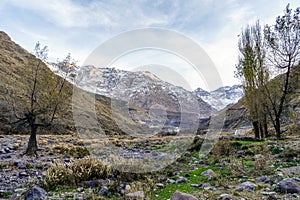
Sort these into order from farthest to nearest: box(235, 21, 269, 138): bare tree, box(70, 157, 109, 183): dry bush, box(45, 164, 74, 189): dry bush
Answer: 1. box(235, 21, 269, 138): bare tree
2. box(70, 157, 109, 183): dry bush
3. box(45, 164, 74, 189): dry bush

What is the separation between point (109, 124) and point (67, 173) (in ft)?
273

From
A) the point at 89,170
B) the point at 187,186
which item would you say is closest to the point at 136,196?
the point at 187,186

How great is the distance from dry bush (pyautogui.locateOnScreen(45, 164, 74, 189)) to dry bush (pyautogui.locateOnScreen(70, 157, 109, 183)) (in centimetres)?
24

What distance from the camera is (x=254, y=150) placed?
14.8 m

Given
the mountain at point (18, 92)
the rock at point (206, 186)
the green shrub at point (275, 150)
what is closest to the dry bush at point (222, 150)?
the green shrub at point (275, 150)

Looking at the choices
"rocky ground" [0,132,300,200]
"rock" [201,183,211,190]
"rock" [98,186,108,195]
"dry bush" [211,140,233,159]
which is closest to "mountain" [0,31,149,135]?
"rocky ground" [0,132,300,200]

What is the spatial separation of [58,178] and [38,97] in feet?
32.2

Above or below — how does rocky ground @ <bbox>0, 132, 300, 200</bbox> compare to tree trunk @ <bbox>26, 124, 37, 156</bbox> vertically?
below

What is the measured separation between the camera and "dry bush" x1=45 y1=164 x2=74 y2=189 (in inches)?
309

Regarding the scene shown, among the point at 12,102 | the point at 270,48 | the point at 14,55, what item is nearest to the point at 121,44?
the point at 12,102

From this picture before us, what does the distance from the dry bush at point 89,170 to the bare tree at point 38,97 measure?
28.3ft

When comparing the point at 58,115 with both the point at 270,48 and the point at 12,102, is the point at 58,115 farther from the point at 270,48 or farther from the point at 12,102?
the point at 270,48

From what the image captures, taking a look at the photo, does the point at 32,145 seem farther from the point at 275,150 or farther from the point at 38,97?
the point at 275,150

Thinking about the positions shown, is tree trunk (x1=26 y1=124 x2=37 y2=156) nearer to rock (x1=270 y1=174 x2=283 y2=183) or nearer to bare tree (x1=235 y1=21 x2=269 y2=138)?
rock (x1=270 y1=174 x2=283 y2=183)
